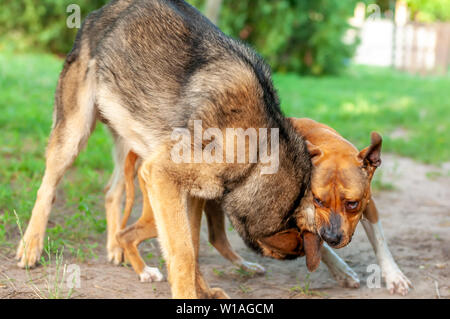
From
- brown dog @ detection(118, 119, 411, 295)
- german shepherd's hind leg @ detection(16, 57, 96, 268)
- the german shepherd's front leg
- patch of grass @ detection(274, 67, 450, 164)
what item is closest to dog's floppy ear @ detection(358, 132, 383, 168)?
brown dog @ detection(118, 119, 411, 295)

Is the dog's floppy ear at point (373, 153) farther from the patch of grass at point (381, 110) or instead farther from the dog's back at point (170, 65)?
the patch of grass at point (381, 110)

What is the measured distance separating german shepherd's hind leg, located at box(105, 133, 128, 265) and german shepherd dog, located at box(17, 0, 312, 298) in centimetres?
1

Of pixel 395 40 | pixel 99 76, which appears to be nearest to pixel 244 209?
pixel 99 76

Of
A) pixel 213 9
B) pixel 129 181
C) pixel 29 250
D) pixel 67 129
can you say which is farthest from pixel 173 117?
pixel 213 9

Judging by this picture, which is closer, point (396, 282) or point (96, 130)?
point (396, 282)

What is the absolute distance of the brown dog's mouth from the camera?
3376 millimetres

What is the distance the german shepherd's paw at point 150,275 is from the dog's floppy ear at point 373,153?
1.70 meters

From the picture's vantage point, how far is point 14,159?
6152 millimetres

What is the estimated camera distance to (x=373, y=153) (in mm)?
3381

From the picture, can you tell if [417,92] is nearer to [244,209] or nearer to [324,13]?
[324,13]

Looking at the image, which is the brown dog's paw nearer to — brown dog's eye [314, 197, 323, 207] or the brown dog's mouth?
the brown dog's mouth

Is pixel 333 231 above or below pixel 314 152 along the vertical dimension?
below

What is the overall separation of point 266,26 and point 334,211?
13.9 meters

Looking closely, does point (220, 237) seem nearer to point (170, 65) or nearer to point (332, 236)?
point (332, 236)
